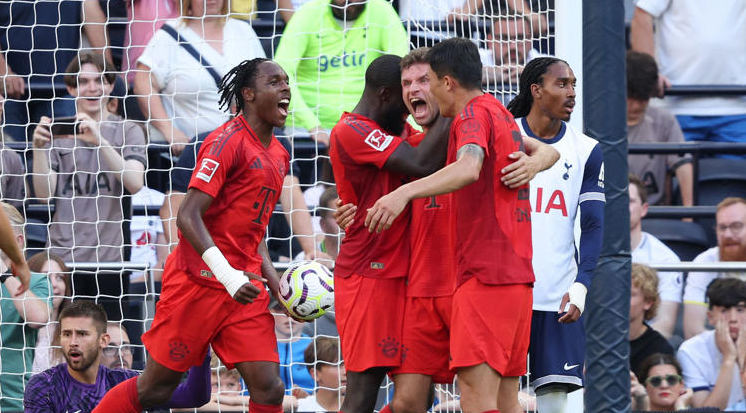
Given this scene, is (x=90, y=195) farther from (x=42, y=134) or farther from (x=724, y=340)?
(x=724, y=340)

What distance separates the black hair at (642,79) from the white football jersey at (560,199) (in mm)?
A: 3390

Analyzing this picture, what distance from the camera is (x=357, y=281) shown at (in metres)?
5.03

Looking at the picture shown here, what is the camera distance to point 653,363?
6.92 metres

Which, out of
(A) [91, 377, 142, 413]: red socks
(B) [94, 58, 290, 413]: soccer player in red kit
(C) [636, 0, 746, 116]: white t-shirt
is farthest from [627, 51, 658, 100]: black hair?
(A) [91, 377, 142, 413]: red socks

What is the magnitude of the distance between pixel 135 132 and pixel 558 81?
141 inches

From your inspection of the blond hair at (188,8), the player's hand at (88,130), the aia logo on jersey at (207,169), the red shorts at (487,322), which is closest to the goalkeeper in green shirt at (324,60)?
the blond hair at (188,8)

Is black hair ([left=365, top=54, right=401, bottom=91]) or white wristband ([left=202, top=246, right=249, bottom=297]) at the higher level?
black hair ([left=365, top=54, right=401, bottom=91])

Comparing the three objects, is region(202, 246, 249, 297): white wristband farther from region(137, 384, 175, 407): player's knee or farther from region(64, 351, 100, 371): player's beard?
region(64, 351, 100, 371): player's beard

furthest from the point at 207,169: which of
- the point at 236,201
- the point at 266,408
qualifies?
the point at 266,408

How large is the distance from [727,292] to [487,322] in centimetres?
304

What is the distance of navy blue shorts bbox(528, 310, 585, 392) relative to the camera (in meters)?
5.12

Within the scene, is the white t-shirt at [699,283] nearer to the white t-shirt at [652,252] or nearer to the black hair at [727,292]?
the black hair at [727,292]

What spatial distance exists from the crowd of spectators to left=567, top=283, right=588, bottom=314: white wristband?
2.17 m

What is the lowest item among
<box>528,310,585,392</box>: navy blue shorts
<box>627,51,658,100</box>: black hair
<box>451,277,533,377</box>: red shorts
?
<box>528,310,585,392</box>: navy blue shorts
